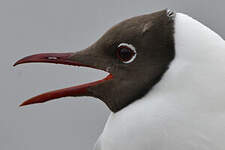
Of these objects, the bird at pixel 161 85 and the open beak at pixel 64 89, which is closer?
the bird at pixel 161 85

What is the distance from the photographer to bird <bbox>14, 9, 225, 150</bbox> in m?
1.10

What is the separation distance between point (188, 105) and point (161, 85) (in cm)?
6

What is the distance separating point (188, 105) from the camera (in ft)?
3.60

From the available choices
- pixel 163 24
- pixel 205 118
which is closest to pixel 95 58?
pixel 163 24

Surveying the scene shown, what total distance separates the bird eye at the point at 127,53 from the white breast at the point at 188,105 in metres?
0.09

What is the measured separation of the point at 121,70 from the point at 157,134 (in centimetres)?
16

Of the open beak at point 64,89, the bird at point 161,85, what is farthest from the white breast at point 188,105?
the open beak at point 64,89

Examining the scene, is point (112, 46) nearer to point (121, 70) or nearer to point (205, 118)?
point (121, 70)

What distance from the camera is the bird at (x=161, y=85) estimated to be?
1.10 meters

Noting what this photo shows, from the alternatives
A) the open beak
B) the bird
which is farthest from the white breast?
the open beak

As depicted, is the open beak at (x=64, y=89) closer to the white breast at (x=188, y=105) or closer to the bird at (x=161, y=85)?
the bird at (x=161, y=85)

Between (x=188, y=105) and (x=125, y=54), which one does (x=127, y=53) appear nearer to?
(x=125, y=54)

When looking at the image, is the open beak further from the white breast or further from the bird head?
the white breast

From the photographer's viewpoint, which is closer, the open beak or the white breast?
the white breast
